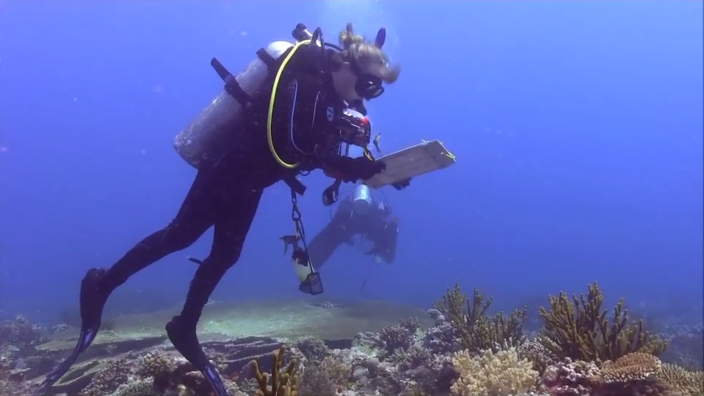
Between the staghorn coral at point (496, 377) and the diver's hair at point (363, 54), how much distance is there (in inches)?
133

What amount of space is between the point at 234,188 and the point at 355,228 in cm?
1223

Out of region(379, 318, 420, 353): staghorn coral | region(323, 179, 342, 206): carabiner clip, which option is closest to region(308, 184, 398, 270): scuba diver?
region(379, 318, 420, 353): staghorn coral

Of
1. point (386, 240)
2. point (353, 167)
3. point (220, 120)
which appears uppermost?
point (386, 240)

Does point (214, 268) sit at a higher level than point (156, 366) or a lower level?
higher

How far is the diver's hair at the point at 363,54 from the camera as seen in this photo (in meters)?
5.03

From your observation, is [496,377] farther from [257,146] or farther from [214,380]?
[257,146]

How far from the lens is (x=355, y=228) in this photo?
17203mm

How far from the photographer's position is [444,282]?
199ft

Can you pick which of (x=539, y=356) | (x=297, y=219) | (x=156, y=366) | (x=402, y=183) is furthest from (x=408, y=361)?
(x=156, y=366)

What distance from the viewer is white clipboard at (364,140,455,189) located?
5422mm

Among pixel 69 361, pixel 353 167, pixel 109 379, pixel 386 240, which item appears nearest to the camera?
pixel 353 167

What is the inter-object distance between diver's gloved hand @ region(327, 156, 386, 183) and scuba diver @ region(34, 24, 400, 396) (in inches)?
0.4

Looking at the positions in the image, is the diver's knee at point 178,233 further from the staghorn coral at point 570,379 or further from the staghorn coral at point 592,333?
the staghorn coral at point 592,333

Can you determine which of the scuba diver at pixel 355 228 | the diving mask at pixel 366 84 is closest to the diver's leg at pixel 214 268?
the diving mask at pixel 366 84
